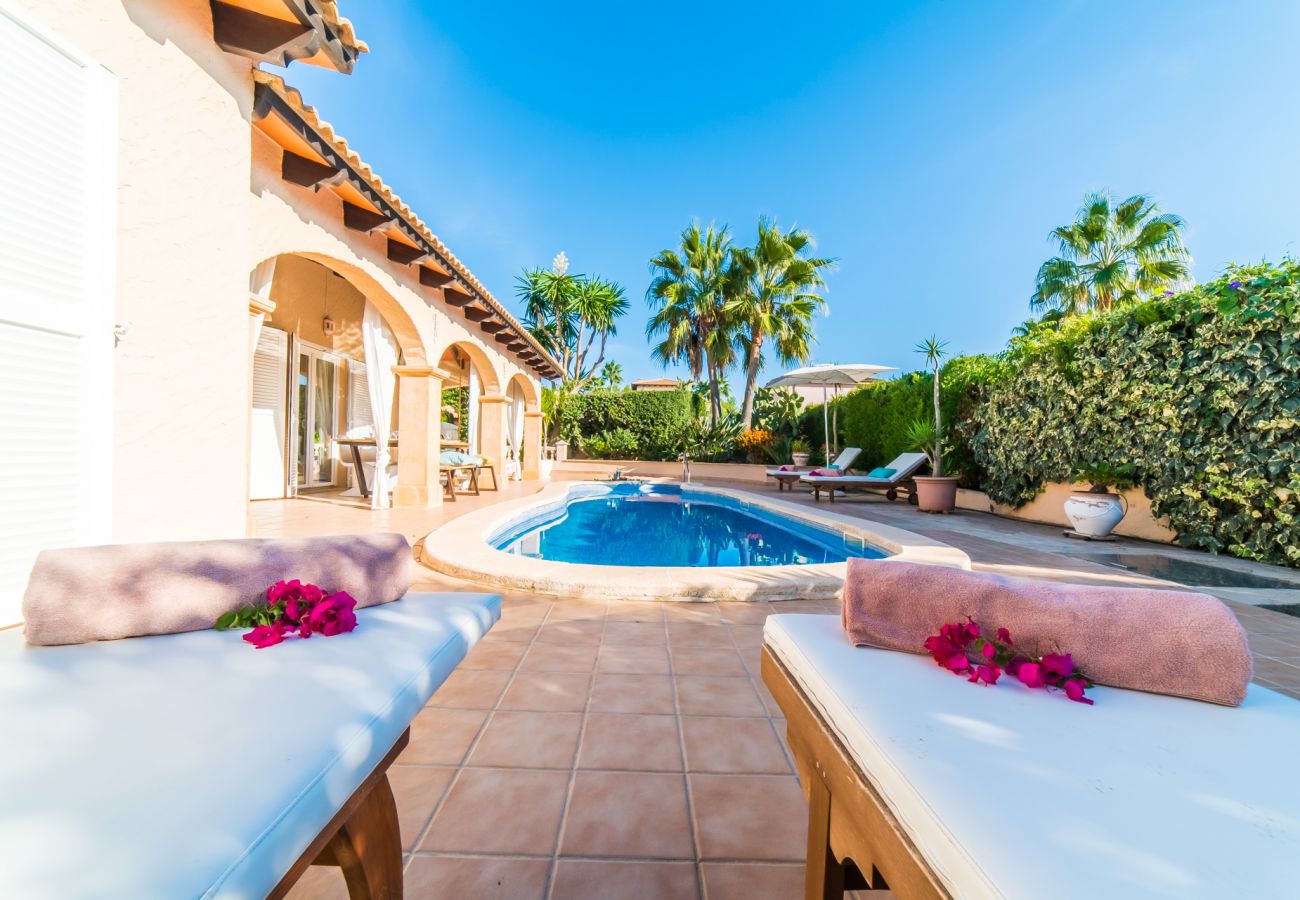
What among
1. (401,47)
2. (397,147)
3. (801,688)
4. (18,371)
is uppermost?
(397,147)

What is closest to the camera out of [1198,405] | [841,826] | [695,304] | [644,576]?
[841,826]

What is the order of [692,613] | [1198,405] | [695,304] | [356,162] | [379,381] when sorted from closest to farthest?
1. [692,613]
2. [356,162]
3. [1198,405]
4. [379,381]
5. [695,304]

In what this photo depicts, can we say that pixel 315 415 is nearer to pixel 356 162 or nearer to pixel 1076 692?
pixel 356 162

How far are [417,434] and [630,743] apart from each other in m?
7.08

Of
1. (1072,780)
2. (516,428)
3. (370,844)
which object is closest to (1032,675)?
(1072,780)

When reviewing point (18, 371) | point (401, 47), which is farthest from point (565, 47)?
point (18, 371)

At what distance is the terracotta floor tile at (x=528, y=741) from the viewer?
1.97 meters

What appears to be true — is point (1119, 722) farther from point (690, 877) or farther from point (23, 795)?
point (23, 795)

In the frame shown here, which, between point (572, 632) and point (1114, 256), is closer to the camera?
point (572, 632)

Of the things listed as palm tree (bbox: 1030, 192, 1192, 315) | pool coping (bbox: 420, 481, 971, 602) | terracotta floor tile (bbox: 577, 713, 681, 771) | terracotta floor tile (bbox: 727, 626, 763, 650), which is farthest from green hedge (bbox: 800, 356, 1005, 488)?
terracotta floor tile (bbox: 577, 713, 681, 771)

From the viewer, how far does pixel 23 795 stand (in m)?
0.85

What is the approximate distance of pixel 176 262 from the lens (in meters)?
3.22

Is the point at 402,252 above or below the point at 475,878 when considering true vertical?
above

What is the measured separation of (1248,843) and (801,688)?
0.76 m
